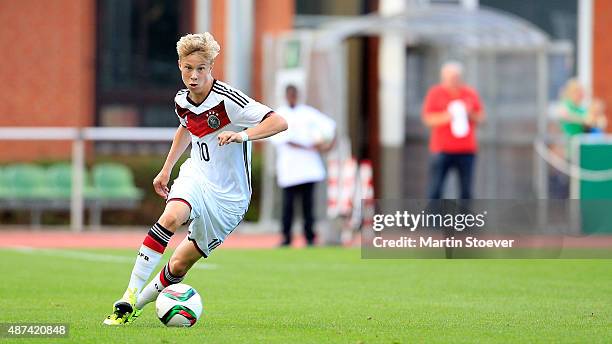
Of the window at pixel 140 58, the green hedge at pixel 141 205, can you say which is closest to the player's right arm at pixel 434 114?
the green hedge at pixel 141 205

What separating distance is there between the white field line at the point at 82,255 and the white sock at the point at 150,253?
20.5 feet

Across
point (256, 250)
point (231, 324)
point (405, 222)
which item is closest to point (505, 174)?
point (256, 250)

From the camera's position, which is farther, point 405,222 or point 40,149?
point 40,149

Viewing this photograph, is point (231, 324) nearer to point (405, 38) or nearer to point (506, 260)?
point (506, 260)

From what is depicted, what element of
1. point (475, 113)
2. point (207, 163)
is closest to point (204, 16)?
point (475, 113)

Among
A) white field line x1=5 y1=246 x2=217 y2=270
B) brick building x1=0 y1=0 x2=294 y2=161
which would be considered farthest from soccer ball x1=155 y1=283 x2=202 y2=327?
brick building x1=0 y1=0 x2=294 y2=161

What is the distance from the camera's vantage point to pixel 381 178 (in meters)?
25.8

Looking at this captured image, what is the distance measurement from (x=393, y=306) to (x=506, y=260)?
18.2 feet

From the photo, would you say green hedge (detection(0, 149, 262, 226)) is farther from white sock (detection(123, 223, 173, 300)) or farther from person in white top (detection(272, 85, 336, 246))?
white sock (detection(123, 223, 173, 300))

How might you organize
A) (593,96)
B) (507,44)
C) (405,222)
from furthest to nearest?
(593,96) < (507,44) < (405,222)

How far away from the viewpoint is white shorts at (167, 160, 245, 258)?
9469mm

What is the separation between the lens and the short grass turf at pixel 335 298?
30.0ft

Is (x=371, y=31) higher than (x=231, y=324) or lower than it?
higher

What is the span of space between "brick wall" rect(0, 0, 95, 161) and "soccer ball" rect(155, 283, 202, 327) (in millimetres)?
18521
